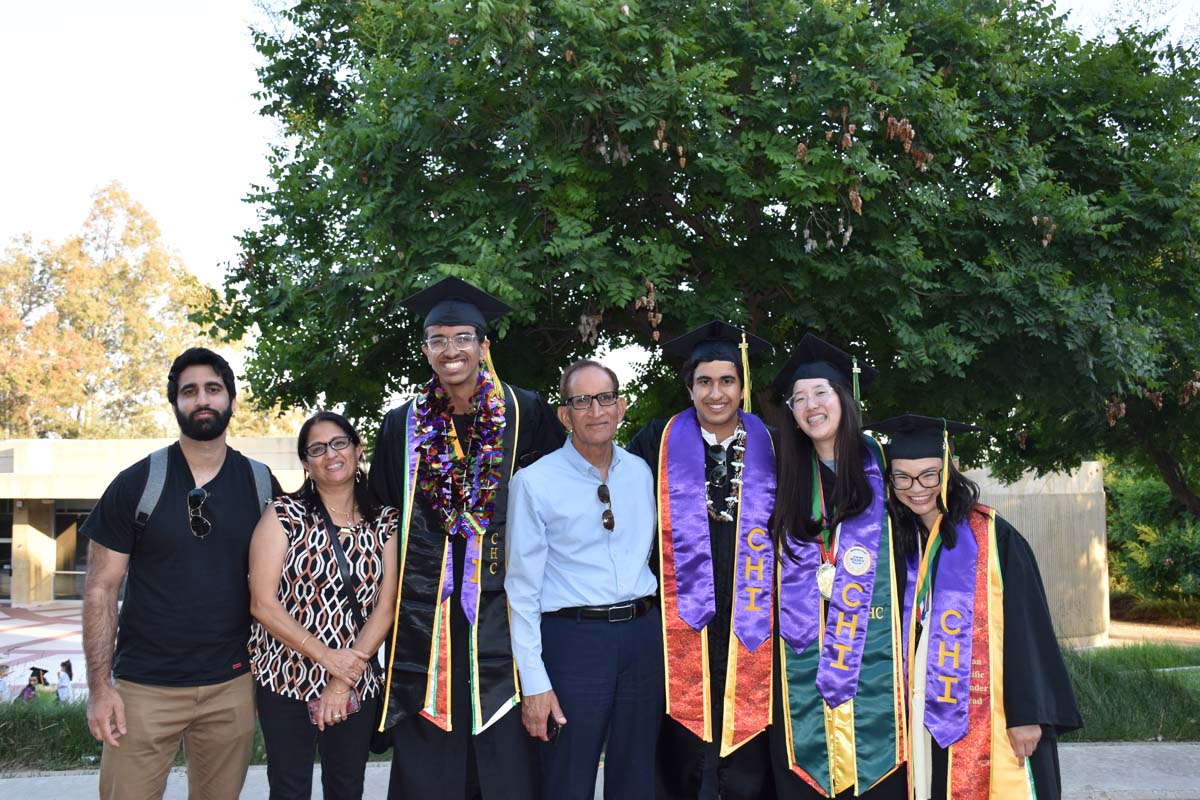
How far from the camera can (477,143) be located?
680cm

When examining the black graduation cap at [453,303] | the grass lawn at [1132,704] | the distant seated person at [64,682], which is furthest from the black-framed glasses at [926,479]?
the distant seated person at [64,682]

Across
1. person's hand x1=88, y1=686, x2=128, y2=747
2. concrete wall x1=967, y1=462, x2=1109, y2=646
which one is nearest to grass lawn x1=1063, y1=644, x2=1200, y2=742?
person's hand x1=88, y1=686, x2=128, y2=747

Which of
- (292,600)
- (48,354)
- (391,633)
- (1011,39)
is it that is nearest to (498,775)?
(391,633)

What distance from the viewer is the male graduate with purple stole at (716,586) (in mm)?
3496

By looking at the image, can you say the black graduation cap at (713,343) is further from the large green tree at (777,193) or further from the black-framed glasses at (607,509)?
the large green tree at (777,193)

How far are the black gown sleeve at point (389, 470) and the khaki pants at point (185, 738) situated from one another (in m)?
0.78

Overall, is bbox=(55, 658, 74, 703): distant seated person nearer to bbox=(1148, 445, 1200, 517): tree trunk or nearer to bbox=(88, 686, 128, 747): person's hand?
bbox=(88, 686, 128, 747): person's hand

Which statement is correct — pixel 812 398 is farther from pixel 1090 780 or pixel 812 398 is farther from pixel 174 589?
pixel 1090 780

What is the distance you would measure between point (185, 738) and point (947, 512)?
2.74 metres

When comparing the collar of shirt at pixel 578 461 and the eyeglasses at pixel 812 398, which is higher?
the eyeglasses at pixel 812 398

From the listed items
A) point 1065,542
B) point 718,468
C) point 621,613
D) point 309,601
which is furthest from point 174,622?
point 1065,542

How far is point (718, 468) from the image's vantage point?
3.68 meters

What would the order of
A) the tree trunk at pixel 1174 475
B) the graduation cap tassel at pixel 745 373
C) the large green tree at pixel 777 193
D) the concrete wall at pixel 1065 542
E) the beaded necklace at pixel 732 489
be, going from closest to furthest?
the beaded necklace at pixel 732 489 → the graduation cap tassel at pixel 745 373 → the large green tree at pixel 777 193 → the tree trunk at pixel 1174 475 → the concrete wall at pixel 1065 542

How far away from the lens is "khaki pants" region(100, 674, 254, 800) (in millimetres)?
3250
